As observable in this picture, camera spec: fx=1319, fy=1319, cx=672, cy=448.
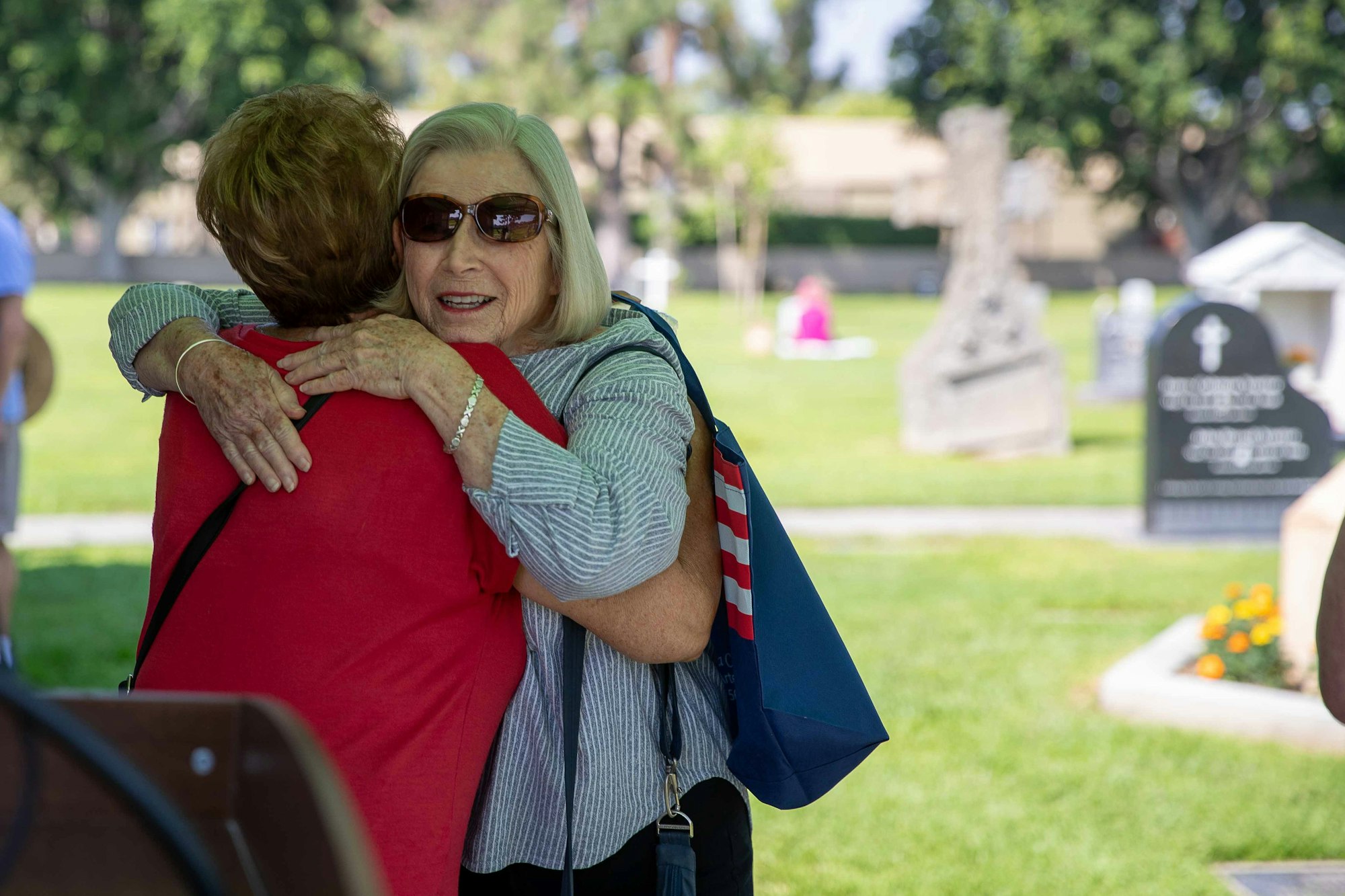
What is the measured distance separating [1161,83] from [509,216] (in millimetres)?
43796

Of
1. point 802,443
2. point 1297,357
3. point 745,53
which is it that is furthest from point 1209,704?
point 745,53

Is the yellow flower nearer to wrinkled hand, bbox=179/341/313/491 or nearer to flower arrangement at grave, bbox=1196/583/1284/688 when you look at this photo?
flower arrangement at grave, bbox=1196/583/1284/688

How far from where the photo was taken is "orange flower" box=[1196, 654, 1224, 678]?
17.3 feet

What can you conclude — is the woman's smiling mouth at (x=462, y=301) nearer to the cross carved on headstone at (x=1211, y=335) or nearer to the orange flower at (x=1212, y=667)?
the orange flower at (x=1212, y=667)

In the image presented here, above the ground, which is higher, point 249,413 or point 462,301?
point 462,301

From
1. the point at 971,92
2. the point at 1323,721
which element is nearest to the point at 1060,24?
the point at 971,92

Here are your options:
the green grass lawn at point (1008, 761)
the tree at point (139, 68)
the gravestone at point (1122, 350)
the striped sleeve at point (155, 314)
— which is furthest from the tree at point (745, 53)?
the striped sleeve at point (155, 314)

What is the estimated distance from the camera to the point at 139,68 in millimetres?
42125

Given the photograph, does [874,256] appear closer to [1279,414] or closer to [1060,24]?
[1060,24]

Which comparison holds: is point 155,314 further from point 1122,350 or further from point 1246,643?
point 1122,350

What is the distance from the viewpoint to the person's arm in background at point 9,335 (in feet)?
15.3

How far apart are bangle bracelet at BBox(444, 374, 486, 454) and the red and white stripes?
424mm

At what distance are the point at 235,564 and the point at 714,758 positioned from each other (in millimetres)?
765

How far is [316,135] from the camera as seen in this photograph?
1698 mm
